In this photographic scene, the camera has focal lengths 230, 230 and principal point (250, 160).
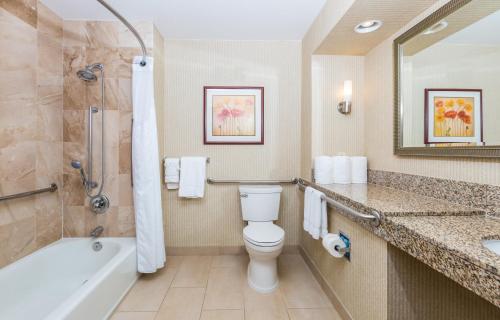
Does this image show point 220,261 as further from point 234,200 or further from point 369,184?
point 369,184

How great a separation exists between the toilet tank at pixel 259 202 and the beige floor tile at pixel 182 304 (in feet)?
2.32

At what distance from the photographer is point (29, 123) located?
164cm

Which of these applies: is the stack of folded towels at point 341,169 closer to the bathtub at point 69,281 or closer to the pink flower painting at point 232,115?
the pink flower painting at point 232,115

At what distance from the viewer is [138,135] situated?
1.84m

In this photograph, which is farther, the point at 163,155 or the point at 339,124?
the point at 163,155

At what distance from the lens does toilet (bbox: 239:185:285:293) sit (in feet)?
5.51

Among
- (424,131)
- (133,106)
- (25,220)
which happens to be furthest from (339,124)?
(25,220)

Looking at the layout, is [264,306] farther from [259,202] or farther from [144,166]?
[144,166]

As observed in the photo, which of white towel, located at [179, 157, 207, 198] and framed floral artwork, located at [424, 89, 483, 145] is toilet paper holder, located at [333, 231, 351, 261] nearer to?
framed floral artwork, located at [424, 89, 483, 145]

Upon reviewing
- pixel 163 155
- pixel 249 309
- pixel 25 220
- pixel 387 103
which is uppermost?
pixel 387 103

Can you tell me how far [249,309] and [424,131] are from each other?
158 cm

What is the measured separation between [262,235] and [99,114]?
1.71 meters

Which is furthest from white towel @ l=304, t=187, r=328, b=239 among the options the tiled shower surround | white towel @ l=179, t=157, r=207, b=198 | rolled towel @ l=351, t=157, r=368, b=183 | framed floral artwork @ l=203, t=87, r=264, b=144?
the tiled shower surround

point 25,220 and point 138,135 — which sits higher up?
point 138,135
